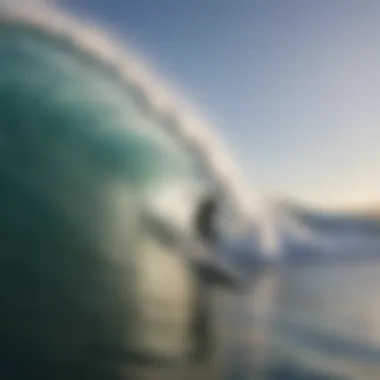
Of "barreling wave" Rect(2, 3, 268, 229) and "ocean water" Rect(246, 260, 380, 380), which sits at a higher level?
"barreling wave" Rect(2, 3, 268, 229)

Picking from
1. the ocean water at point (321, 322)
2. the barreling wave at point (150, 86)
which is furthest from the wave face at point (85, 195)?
the ocean water at point (321, 322)

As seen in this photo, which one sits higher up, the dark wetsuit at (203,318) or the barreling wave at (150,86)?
the barreling wave at (150,86)

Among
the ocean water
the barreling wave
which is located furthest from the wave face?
the ocean water

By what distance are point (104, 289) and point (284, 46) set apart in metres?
0.53

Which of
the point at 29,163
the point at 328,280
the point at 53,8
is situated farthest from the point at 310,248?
the point at 53,8

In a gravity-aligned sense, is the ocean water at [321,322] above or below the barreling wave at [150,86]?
below

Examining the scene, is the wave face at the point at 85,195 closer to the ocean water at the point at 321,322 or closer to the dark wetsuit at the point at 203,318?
the dark wetsuit at the point at 203,318

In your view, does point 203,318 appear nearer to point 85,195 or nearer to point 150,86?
point 85,195

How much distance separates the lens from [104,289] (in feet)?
3.64

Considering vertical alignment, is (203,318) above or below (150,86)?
below

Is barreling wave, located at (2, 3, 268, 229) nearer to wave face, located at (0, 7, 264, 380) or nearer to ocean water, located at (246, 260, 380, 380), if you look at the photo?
wave face, located at (0, 7, 264, 380)

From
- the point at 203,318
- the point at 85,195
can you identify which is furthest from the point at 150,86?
the point at 203,318

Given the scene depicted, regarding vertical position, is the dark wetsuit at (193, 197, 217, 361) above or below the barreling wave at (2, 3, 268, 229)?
below

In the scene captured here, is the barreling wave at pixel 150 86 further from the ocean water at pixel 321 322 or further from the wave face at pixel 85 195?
the ocean water at pixel 321 322
